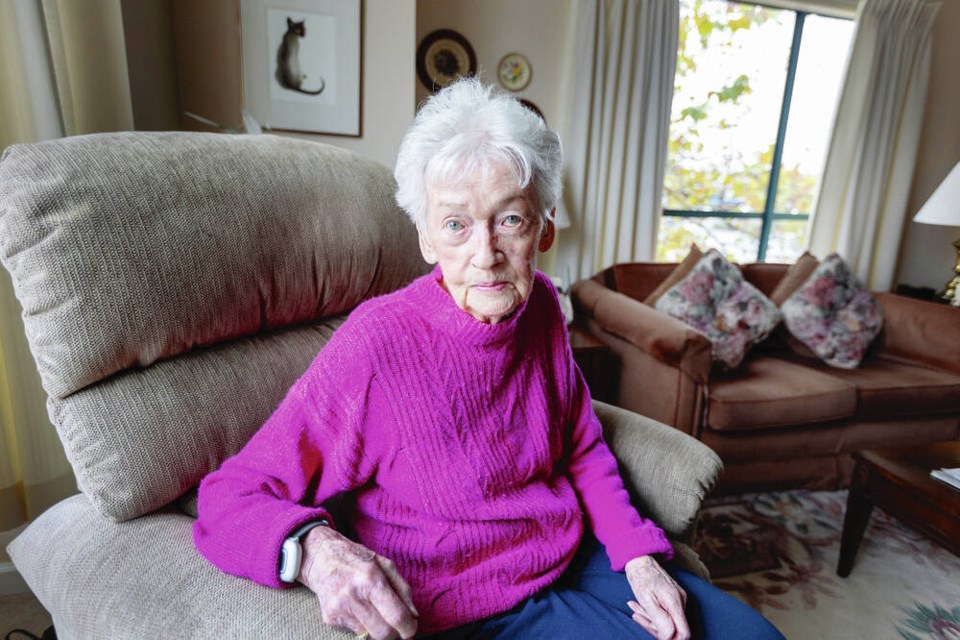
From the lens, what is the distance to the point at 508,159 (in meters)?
0.77

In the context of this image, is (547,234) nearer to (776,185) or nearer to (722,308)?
(722,308)

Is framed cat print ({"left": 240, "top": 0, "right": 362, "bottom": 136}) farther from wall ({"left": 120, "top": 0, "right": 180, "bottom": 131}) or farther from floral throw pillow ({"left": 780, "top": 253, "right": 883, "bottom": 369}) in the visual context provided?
floral throw pillow ({"left": 780, "top": 253, "right": 883, "bottom": 369})

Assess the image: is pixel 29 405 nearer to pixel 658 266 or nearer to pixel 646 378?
pixel 646 378

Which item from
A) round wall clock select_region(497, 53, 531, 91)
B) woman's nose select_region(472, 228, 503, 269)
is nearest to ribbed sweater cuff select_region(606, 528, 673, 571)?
woman's nose select_region(472, 228, 503, 269)

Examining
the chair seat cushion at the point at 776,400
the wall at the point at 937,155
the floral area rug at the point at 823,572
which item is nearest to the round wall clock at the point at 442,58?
the chair seat cushion at the point at 776,400

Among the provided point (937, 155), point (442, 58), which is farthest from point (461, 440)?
point (937, 155)

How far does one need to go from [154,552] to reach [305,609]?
249mm

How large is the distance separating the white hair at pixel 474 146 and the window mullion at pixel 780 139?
128 inches

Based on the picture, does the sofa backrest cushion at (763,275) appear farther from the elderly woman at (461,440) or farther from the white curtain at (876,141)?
the elderly woman at (461,440)

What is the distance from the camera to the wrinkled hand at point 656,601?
2.63 ft

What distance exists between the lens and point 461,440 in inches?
32.4

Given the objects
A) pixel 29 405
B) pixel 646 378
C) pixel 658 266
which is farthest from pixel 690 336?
pixel 29 405

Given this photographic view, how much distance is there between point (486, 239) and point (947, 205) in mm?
2996

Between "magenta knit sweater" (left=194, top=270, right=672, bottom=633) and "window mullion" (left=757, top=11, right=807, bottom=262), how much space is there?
3.30 metres
